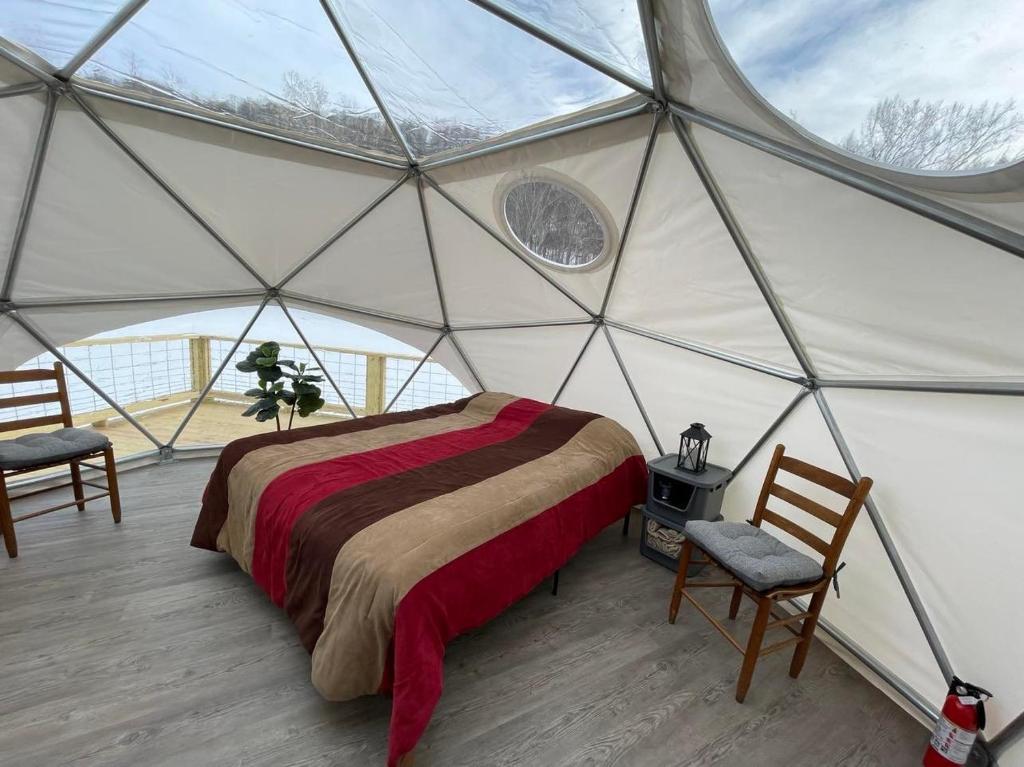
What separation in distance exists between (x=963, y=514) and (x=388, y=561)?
301 centimetres

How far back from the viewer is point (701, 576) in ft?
12.7

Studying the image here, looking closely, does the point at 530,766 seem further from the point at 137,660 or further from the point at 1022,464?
the point at 1022,464

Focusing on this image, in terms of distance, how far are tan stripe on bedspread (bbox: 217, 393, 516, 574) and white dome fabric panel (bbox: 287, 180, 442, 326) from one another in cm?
203

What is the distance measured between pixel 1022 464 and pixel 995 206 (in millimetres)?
1295

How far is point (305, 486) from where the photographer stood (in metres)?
3.00

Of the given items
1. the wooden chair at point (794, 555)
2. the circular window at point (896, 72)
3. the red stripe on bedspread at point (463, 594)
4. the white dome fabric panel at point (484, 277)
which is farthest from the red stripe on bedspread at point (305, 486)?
the circular window at point (896, 72)

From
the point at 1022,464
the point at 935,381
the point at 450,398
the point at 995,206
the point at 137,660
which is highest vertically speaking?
the point at 995,206

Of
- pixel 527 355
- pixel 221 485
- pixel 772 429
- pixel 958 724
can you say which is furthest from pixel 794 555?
pixel 221 485

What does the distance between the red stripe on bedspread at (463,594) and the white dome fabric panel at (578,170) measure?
7.27 ft

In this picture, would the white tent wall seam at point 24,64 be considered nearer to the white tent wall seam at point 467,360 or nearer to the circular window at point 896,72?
the circular window at point 896,72

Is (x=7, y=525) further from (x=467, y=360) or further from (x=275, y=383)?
(x=467, y=360)

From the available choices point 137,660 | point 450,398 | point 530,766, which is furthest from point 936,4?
point 450,398

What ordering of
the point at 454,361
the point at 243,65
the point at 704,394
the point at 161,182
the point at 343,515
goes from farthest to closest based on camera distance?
the point at 454,361 → the point at 704,394 → the point at 161,182 → the point at 243,65 → the point at 343,515

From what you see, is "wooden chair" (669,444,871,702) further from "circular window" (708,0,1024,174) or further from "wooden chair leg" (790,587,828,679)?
"circular window" (708,0,1024,174)
